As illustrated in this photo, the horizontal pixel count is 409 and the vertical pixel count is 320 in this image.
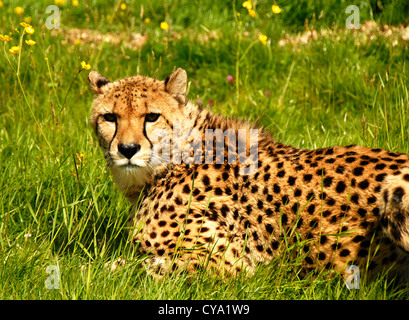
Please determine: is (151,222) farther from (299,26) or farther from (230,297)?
(299,26)

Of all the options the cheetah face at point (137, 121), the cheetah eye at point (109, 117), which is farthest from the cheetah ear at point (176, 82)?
the cheetah eye at point (109, 117)

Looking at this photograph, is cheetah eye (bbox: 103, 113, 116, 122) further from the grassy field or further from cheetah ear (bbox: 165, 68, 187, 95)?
cheetah ear (bbox: 165, 68, 187, 95)

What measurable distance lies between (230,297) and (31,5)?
6.86 meters

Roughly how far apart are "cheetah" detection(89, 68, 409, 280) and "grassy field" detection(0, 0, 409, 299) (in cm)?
14

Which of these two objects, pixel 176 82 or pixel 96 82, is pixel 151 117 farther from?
pixel 96 82

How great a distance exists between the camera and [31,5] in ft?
29.0

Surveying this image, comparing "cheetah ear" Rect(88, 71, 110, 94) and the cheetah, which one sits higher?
"cheetah ear" Rect(88, 71, 110, 94)

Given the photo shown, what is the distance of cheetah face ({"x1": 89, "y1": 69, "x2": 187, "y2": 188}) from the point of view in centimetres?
377

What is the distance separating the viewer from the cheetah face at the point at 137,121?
12.4 ft

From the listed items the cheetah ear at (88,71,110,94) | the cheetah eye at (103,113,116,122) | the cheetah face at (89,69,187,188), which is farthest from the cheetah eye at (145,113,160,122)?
the cheetah ear at (88,71,110,94)

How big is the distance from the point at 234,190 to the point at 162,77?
3029 millimetres

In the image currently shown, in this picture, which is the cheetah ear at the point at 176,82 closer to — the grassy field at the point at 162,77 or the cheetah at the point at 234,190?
the cheetah at the point at 234,190

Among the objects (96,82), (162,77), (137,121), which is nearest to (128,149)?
(137,121)

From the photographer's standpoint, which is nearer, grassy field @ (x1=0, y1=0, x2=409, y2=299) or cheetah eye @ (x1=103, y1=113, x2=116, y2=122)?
grassy field @ (x1=0, y1=0, x2=409, y2=299)
